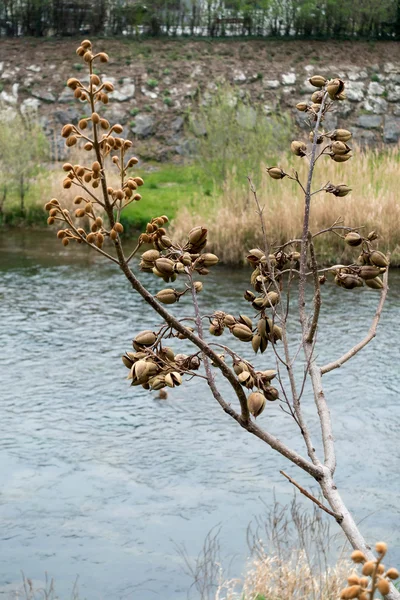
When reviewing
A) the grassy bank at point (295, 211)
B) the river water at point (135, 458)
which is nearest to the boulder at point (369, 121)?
the grassy bank at point (295, 211)

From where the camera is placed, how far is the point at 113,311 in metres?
12.0

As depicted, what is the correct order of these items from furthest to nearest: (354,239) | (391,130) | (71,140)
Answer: (391,130), (354,239), (71,140)

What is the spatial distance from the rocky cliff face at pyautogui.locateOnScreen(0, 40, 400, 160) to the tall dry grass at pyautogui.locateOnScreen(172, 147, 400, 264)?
1098 centimetres

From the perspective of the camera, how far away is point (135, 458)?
7270mm

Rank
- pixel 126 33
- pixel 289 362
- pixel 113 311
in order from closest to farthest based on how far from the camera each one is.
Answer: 1. pixel 289 362
2. pixel 113 311
3. pixel 126 33

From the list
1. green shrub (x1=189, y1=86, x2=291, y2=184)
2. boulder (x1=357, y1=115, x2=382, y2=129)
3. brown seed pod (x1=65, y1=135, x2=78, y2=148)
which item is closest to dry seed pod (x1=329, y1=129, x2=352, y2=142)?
brown seed pod (x1=65, y1=135, x2=78, y2=148)

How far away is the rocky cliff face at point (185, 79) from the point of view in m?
28.3

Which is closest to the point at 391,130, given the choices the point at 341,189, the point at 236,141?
the point at 236,141

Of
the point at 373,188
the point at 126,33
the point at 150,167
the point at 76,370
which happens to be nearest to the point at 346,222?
the point at 373,188

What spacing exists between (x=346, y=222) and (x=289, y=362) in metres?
13.0

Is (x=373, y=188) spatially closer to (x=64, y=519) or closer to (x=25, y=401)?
(x=25, y=401)

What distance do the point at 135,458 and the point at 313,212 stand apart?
27.1 feet

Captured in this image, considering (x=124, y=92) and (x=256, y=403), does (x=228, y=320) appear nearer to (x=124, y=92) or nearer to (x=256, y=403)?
(x=256, y=403)

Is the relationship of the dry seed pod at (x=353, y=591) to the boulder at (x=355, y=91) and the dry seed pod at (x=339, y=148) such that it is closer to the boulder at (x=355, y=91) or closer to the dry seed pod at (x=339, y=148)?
the dry seed pod at (x=339, y=148)
